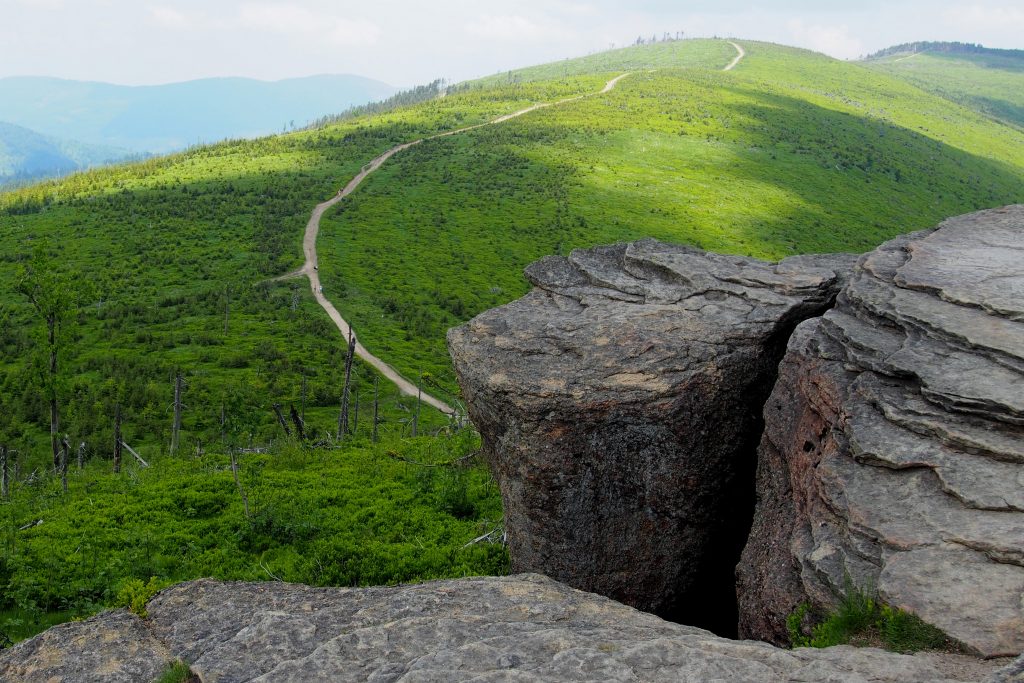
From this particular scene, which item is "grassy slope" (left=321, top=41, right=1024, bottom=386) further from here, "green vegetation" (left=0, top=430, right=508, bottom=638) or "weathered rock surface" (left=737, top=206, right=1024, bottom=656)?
"weathered rock surface" (left=737, top=206, right=1024, bottom=656)

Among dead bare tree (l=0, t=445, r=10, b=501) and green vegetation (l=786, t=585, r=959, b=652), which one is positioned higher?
green vegetation (l=786, t=585, r=959, b=652)

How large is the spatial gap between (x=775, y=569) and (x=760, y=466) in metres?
2.24

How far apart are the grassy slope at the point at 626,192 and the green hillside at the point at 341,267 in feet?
1.83

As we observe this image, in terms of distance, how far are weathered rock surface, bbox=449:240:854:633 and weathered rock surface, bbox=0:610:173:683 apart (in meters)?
6.92

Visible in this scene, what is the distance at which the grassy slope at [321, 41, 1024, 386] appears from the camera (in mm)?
81062

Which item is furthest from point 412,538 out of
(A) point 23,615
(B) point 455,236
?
(B) point 455,236

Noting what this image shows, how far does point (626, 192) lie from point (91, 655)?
110 m

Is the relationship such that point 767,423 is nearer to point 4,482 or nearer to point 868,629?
point 868,629

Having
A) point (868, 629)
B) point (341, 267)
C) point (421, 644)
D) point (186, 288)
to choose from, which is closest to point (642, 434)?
point (868, 629)

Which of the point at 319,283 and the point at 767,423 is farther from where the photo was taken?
the point at 319,283

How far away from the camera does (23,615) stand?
16734mm

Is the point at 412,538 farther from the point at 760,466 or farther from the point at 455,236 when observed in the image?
the point at 455,236

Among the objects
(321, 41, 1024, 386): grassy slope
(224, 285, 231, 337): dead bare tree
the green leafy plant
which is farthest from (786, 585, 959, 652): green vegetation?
(224, 285, 231, 337): dead bare tree

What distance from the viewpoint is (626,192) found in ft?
376
